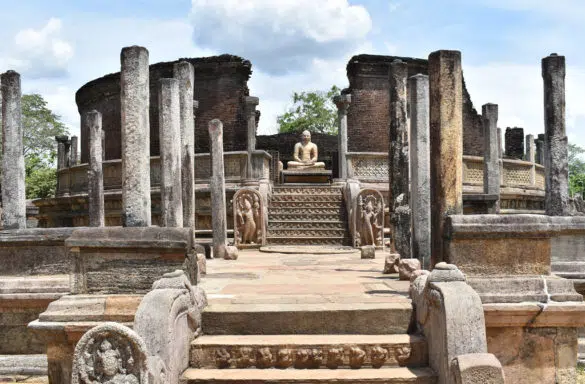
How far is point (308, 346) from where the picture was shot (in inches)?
191

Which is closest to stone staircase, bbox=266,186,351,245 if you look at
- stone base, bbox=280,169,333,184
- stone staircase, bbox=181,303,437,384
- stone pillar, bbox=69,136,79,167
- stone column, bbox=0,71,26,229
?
stone base, bbox=280,169,333,184

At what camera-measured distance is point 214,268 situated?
30.9ft

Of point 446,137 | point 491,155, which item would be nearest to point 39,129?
point 491,155

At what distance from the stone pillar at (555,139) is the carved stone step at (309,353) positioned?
4655 millimetres

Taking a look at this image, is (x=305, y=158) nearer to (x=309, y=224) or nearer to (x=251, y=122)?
(x=251, y=122)

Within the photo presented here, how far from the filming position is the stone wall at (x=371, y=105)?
25.3 m

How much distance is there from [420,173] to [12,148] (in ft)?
17.7

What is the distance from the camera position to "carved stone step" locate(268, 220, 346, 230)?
618 inches

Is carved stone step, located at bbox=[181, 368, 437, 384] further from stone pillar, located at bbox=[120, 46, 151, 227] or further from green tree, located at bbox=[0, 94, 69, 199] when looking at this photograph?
green tree, located at bbox=[0, 94, 69, 199]

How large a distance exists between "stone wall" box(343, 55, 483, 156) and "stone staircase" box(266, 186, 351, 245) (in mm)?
8252

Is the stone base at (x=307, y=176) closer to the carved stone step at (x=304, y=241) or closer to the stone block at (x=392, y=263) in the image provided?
the carved stone step at (x=304, y=241)

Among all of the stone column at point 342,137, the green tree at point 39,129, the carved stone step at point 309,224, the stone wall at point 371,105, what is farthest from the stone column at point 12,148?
the green tree at point 39,129

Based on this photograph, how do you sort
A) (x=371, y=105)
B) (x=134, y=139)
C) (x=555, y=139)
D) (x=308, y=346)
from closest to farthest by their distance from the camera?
(x=308, y=346)
(x=134, y=139)
(x=555, y=139)
(x=371, y=105)

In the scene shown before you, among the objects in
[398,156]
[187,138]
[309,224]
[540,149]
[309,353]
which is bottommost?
[309,353]
